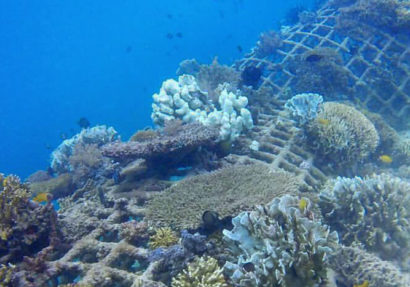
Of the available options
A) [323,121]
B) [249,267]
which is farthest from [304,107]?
[249,267]

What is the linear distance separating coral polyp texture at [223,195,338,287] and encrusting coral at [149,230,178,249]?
1042 millimetres

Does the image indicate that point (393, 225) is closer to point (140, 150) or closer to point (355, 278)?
point (355, 278)

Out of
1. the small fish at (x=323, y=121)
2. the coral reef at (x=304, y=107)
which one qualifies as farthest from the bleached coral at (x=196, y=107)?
the small fish at (x=323, y=121)

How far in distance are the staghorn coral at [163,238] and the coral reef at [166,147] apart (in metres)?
2.08

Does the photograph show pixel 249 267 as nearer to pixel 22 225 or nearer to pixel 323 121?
pixel 22 225

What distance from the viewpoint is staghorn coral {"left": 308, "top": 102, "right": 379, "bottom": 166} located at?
7.51 meters

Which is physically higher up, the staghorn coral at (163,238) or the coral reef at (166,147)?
the coral reef at (166,147)

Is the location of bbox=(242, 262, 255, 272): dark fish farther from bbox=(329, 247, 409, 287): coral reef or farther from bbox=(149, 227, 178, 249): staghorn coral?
bbox=(329, 247, 409, 287): coral reef

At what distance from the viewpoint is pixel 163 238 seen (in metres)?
4.63

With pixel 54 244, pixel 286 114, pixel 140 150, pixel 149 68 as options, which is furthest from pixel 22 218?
pixel 149 68

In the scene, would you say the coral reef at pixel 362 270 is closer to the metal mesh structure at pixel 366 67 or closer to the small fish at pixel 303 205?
the small fish at pixel 303 205

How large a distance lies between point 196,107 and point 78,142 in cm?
549

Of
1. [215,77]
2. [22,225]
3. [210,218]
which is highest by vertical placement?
[215,77]

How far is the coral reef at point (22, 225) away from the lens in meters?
4.74
